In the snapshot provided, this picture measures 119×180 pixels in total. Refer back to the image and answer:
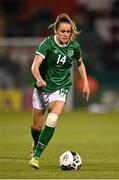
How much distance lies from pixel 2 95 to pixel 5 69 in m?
0.87

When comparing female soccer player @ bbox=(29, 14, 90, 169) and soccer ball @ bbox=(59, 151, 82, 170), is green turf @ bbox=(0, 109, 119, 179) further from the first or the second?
female soccer player @ bbox=(29, 14, 90, 169)

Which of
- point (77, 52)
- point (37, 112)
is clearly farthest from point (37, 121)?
point (77, 52)

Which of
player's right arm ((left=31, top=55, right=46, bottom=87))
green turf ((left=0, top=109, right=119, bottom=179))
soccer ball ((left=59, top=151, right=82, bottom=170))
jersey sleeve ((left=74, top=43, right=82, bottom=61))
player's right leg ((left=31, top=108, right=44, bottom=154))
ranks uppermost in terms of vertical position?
jersey sleeve ((left=74, top=43, right=82, bottom=61))

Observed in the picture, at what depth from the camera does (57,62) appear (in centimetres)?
1123

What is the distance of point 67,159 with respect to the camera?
420 inches

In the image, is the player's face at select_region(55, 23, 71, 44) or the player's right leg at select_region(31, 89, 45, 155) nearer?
the player's face at select_region(55, 23, 71, 44)

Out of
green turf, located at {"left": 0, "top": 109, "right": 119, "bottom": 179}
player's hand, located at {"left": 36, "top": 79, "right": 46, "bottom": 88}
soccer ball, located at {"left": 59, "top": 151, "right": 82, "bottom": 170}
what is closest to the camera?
green turf, located at {"left": 0, "top": 109, "right": 119, "bottom": 179}

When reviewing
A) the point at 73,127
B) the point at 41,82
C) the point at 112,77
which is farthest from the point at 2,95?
the point at 41,82

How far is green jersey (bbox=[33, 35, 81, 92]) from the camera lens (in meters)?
11.2

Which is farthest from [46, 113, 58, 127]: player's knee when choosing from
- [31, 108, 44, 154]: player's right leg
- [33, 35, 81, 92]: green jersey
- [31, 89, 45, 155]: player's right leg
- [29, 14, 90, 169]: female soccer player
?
[31, 108, 44, 154]: player's right leg

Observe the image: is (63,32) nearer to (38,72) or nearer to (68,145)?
(38,72)

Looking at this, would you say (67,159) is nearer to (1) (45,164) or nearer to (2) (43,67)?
(1) (45,164)

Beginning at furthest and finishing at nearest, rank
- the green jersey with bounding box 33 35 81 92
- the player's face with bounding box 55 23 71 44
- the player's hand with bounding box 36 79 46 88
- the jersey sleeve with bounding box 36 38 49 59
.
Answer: the green jersey with bounding box 33 35 81 92
the jersey sleeve with bounding box 36 38 49 59
the player's face with bounding box 55 23 71 44
the player's hand with bounding box 36 79 46 88

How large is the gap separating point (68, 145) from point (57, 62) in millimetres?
3922
